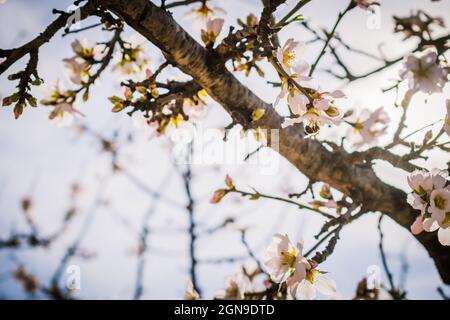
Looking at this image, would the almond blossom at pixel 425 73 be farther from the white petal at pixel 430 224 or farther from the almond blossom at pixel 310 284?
the almond blossom at pixel 310 284

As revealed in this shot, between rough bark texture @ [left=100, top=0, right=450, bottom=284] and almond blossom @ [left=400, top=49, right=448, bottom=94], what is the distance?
48 cm

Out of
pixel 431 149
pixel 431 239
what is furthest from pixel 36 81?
pixel 431 239

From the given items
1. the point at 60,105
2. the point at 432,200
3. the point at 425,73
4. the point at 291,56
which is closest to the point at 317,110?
the point at 291,56

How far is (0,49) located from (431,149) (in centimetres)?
183

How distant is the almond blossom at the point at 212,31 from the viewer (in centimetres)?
137

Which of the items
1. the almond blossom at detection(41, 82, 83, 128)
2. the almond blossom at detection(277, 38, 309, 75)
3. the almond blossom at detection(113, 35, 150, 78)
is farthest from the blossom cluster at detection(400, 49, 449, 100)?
the almond blossom at detection(41, 82, 83, 128)

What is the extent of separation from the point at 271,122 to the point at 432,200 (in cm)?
74

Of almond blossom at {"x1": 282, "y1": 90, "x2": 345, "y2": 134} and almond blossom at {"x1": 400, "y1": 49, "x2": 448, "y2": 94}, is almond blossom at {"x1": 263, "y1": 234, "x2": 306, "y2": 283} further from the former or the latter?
almond blossom at {"x1": 400, "y1": 49, "x2": 448, "y2": 94}

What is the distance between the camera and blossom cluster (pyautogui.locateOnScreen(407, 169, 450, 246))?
46.7 inches

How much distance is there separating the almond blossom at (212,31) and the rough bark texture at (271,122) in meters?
0.12

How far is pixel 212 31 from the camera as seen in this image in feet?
4.52

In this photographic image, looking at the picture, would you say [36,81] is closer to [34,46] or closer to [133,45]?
[34,46]

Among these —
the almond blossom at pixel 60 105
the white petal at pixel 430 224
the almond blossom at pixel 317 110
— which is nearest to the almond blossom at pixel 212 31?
the almond blossom at pixel 317 110
